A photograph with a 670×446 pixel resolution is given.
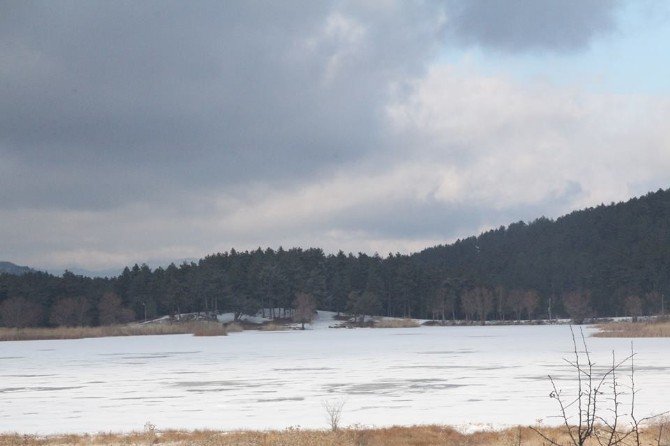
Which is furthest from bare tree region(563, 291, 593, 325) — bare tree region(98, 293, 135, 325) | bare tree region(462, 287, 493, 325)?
bare tree region(98, 293, 135, 325)

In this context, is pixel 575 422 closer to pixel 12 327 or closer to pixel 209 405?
pixel 209 405

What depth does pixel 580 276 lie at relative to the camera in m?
184

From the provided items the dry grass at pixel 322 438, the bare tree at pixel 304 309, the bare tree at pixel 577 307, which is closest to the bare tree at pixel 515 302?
the bare tree at pixel 577 307

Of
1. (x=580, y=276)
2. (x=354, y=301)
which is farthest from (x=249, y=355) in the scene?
(x=580, y=276)

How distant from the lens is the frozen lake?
23.6m

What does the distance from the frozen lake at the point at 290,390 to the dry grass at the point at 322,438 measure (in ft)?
5.17

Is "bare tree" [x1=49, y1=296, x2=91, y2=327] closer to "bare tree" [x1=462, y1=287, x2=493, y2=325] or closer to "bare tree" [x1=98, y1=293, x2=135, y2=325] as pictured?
"bare tree" [x1=98, y1=293, x2=135, y2=325]

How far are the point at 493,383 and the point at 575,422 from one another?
8.63 metres

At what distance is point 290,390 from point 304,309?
103177 mm

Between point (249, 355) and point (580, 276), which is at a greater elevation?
point (580, 276)

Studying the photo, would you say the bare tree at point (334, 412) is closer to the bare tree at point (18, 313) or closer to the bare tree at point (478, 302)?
the bare tree at point (18, 313)

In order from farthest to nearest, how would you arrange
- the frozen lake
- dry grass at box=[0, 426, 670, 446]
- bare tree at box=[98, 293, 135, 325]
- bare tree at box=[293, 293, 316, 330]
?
1. bare tree at box=[98, 293, 135, 325]
2. bare tree at box=[293, 293, 316, 330]
3. the frozen lake
4. dry grass at box=[0, 426, 670, 446]

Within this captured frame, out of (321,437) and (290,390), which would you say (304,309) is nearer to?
(290,390)

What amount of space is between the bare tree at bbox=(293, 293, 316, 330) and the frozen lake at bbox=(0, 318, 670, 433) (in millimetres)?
80978
